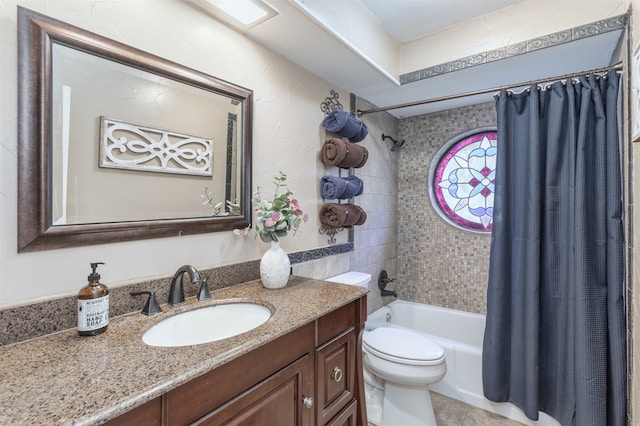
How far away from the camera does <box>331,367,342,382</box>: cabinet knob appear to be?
3.83 feet

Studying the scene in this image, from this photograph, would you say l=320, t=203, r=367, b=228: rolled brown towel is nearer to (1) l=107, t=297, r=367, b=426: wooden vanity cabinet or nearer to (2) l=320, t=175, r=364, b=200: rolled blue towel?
(2) l=320, t=175, r=364, b=200: rolled blue towel

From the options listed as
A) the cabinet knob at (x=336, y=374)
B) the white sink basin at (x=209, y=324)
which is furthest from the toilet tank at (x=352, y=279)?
the white sink basin at (x=209, y=324)

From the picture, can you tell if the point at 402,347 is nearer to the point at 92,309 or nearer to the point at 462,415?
the point at 462,415

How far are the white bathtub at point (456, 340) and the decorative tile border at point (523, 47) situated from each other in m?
1.87

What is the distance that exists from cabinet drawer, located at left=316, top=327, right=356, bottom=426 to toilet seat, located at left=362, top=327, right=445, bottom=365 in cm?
56

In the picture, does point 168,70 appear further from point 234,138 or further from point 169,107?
point 234,138

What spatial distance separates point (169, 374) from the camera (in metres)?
0.65

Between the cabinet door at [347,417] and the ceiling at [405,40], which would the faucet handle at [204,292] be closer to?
the cabinet door at [347,417]

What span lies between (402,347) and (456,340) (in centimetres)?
107

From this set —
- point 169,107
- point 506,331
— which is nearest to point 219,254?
point 169,107

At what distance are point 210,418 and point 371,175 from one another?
2085mm

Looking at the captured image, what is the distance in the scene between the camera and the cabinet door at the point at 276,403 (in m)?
0.78

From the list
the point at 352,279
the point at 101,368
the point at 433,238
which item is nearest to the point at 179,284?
the point at 101,368

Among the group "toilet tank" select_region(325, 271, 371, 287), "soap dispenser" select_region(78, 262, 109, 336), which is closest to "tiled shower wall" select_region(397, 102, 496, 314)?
"toilet tank" select_region(325, 271, 371, 287)
